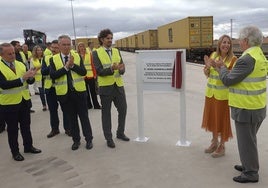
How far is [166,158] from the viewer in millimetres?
4711

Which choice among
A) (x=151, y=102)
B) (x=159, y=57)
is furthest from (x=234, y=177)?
(x=151, y=102)

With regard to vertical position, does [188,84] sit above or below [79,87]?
below

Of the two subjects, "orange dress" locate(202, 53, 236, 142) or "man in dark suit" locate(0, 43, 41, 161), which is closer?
"orange dress" locate(202, 53, 236, 142)

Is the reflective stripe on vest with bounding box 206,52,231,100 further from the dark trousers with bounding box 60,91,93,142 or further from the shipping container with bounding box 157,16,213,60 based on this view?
the shipping container with bounding box 157,16,213,60

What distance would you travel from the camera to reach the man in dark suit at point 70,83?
201 inches

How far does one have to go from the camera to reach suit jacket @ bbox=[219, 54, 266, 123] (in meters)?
3.52

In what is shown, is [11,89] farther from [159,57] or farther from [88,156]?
[159,57]

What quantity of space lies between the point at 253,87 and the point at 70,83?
2826mm

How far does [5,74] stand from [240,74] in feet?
10.8

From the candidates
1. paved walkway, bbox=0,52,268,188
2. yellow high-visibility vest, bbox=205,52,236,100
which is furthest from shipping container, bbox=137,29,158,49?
yellow high-visibility vest, bbox=205,52,236,100

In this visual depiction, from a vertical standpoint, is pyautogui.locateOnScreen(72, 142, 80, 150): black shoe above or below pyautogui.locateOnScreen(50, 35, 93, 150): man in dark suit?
below

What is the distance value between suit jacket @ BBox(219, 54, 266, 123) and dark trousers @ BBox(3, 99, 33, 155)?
3.06m

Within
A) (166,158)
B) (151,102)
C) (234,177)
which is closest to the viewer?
(234,177)

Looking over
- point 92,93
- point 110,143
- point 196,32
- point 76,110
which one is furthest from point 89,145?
point 196,32
